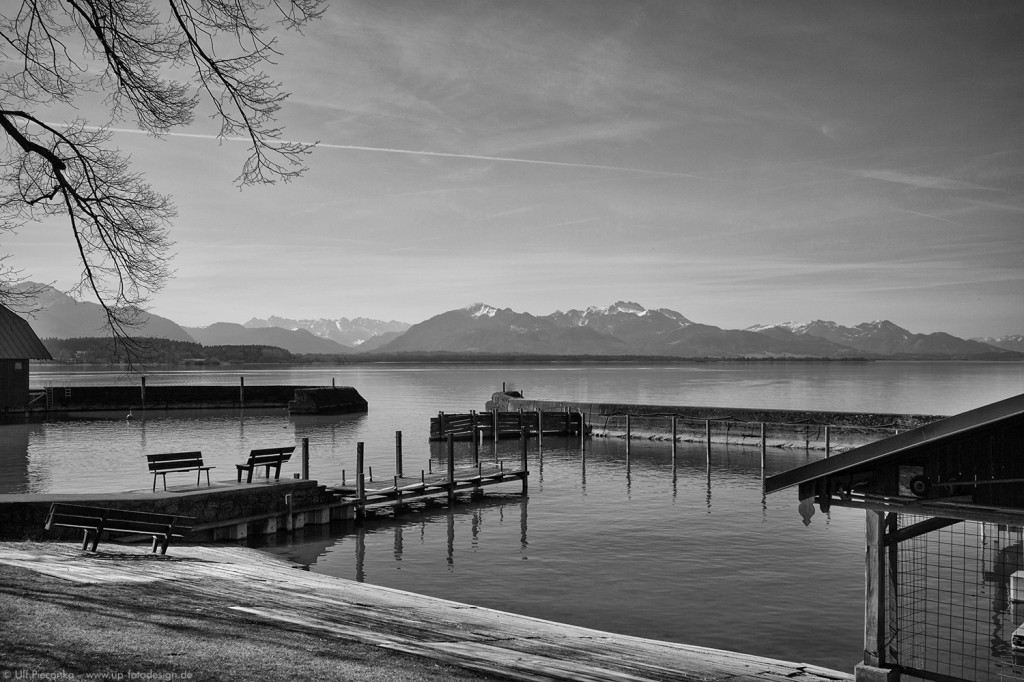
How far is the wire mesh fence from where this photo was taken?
32.6 feet

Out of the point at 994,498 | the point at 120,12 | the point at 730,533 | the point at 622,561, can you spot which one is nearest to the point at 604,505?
the point at 730,533

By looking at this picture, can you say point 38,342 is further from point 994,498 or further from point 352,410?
point 994,498

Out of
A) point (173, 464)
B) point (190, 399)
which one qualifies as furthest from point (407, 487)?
point (190, 399)

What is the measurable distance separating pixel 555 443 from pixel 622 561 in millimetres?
32503

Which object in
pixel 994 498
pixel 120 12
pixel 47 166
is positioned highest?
pixel 120 12

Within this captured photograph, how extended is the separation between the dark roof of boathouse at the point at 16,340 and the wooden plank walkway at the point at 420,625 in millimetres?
54476

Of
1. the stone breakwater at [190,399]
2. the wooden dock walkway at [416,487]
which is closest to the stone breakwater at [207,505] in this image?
the wooden dock walkway at [416,487]

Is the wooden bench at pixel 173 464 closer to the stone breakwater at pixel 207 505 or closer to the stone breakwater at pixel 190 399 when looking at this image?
the stone breakwater at pixel 207 505

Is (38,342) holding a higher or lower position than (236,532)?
higher

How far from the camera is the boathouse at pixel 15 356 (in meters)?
60.5

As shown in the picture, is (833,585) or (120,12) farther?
(833,585)

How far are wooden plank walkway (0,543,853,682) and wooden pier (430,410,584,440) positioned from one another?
110 feet

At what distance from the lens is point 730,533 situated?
81.4 feet

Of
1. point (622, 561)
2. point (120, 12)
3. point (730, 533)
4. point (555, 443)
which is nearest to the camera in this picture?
point (120, 12)
